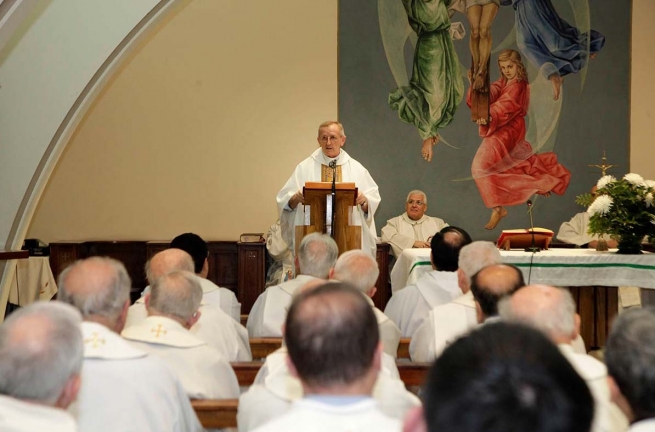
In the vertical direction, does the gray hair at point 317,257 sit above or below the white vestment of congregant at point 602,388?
above

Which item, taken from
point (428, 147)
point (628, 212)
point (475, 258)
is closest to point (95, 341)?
point (475, 258)

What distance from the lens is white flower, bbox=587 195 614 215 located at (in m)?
7.56

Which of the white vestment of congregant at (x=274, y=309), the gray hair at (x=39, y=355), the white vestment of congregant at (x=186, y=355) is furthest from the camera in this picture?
the white vestment of congregant at (x=274, y=309)

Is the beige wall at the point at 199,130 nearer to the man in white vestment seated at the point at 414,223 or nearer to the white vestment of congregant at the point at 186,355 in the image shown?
the man in white vestment seated at the point at 414,223

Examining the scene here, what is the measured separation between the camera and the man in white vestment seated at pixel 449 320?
15.6ft

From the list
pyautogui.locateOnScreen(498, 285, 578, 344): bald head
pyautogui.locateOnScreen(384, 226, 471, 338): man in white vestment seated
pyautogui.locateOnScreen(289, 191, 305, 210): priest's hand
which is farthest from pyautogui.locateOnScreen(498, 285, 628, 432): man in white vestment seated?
pyautogui.locateOnScreen(289, 191, 305, 210): priest's hand

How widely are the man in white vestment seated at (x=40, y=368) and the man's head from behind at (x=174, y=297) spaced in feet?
4.87

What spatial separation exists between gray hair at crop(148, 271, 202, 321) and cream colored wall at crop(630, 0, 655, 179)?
872 centimetres

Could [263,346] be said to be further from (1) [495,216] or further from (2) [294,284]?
(1) [495,216]

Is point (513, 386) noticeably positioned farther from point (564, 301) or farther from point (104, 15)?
point (104, 15)

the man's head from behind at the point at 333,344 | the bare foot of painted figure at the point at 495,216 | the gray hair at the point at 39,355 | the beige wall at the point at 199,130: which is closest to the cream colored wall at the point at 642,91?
the bare foot of painted figure at the point at 495,216

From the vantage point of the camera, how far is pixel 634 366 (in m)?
2.25

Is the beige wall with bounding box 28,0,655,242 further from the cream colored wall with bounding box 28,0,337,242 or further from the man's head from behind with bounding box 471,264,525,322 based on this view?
the man's head from behind with bounding box 471,264,525,322

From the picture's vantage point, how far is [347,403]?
81.7 inches
